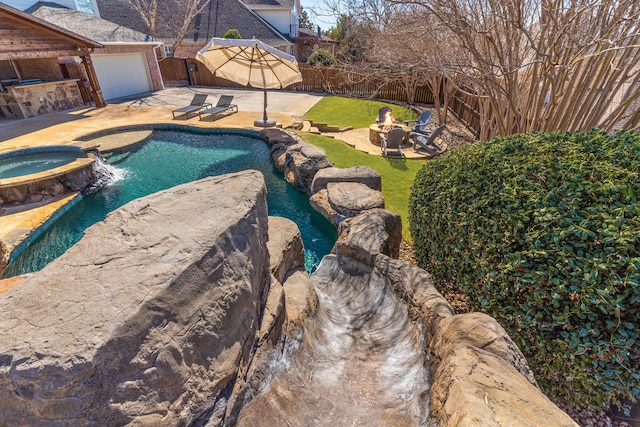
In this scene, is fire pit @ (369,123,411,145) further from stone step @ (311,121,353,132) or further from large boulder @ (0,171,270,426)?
large boulder @ (0,171,270,426)

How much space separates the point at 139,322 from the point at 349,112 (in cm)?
1608

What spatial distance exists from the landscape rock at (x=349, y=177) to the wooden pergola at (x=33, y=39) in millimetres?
13402

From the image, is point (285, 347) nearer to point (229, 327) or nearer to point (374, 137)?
point (229, 327)

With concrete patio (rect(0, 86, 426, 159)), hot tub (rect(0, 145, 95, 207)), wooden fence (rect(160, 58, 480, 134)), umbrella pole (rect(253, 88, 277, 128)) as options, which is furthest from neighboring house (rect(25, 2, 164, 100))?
umbrella pole (rect(253, 88, 277, 128))

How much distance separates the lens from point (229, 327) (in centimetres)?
253

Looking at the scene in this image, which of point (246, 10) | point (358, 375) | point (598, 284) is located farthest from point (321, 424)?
point (246, 10)

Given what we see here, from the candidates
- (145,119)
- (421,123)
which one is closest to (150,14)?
(145,119)

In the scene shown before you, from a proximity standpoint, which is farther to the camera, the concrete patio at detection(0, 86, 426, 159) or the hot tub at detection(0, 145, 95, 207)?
the concrete patio at detection(0, 86, 426, 159)

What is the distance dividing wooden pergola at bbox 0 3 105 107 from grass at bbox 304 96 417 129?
11048mm

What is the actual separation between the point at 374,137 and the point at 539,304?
10.0 metres

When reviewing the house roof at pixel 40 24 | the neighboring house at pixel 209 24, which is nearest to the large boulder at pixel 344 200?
the house roof at pixel 40 24

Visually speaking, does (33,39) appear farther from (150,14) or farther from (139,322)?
(139,322)

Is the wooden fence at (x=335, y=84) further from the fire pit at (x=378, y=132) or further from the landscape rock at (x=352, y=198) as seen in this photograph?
the landscape rock at (x=352, y=198)

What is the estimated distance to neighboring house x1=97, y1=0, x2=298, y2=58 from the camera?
82.7 feet
